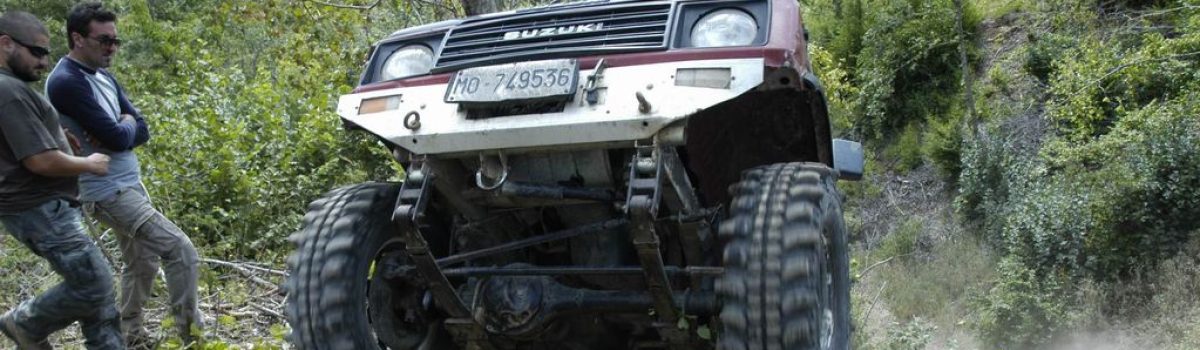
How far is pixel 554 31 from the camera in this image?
4.07 metres

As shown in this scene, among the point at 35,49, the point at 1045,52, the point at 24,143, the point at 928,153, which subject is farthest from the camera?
the point at 928,153

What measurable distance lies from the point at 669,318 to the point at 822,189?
0.71 m

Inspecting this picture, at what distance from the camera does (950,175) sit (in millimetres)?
16906

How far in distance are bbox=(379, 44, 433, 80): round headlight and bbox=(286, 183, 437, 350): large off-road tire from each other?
17.8 inches

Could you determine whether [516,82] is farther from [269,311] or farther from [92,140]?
[269,311]

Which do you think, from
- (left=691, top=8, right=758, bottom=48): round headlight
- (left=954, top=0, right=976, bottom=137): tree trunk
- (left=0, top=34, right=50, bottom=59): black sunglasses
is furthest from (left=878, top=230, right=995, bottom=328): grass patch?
(left=0, top=34, right=50, bottom=59): black sunglasses

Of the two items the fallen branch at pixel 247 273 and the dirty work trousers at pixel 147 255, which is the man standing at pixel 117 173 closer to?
the dirty work trousers at pixel 147 255

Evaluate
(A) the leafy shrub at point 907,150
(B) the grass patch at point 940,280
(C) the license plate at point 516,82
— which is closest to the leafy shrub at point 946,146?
(A) the leafy shrub at point 907,150

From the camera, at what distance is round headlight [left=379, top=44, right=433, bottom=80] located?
14.3 ft

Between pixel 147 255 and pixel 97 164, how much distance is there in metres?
0.89

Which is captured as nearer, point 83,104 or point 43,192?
point 43,192

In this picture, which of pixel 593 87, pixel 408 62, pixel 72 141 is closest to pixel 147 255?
pixel 72 141

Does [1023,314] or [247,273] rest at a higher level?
[247,273]

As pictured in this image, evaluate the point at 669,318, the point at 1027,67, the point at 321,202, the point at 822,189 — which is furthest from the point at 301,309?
the point at 1027,67
